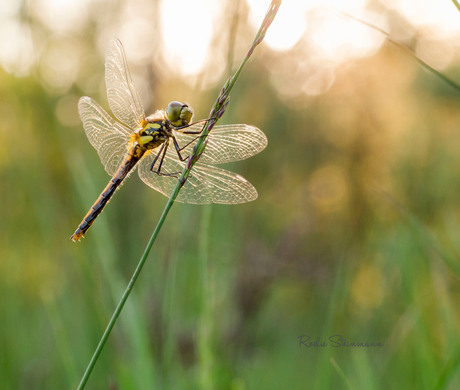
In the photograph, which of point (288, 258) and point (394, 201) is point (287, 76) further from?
point (394, 201)

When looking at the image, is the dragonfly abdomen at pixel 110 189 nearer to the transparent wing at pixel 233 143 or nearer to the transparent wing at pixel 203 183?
the transparent wing at pixel 203 183

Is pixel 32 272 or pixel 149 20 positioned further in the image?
pixel 32 272

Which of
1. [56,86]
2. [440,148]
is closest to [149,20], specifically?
[56,86]

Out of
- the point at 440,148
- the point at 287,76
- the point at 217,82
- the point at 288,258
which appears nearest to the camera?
the point at 217,82

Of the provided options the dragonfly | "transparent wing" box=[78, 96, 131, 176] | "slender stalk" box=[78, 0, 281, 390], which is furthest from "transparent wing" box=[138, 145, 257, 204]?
"slender stalk" box=[78, 0, 281, 390]

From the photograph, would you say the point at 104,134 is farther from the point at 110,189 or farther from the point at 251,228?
the point at 251,228

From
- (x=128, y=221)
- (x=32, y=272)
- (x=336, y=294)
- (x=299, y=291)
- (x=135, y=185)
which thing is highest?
(x=336, y=294)

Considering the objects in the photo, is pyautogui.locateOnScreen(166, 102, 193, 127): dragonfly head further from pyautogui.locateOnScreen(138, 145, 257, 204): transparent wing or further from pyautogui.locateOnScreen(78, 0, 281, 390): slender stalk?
pyautogui.locateOnScreen(78, 0, 281, 390): slender stalk
